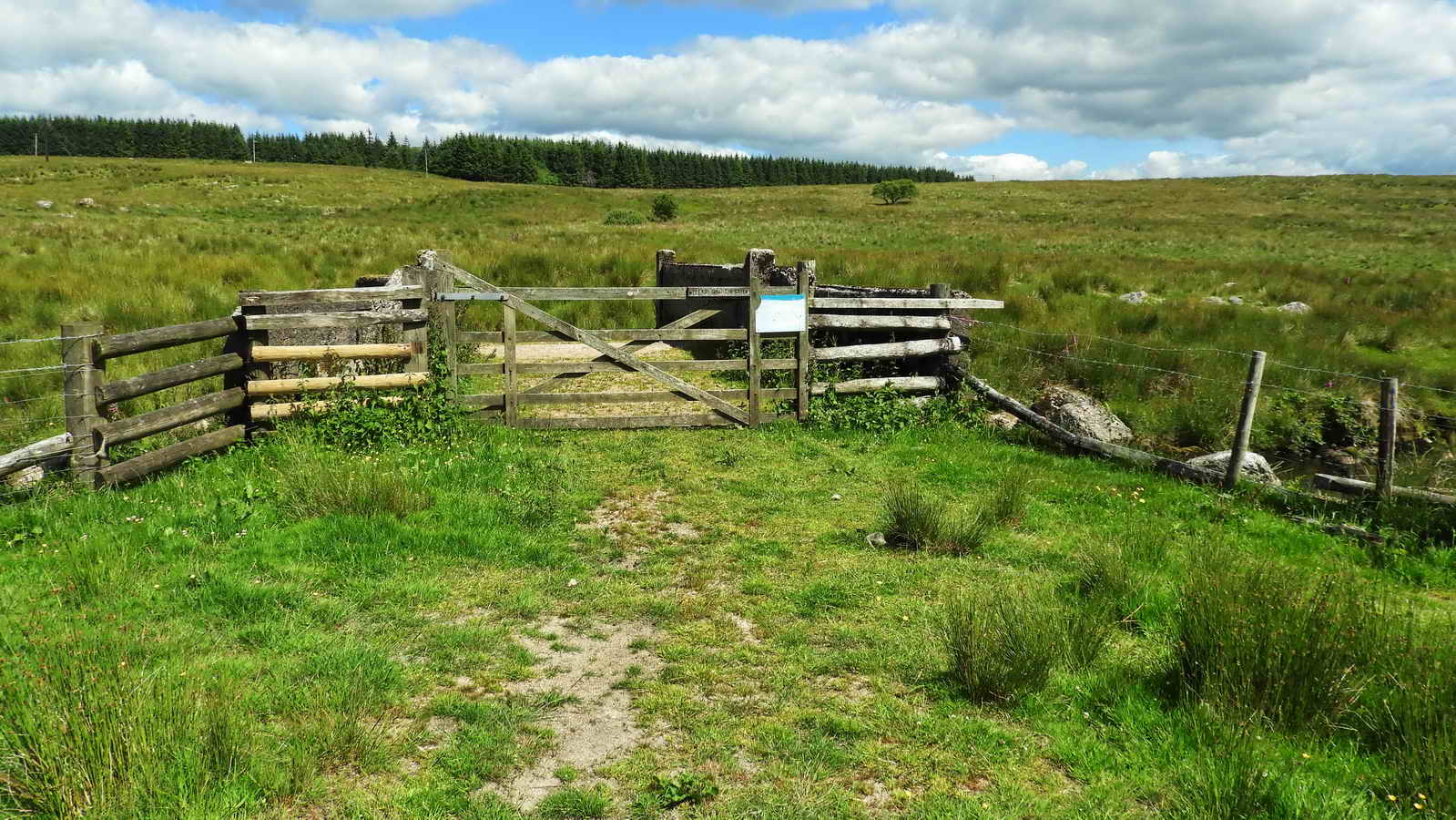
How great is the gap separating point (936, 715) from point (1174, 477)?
5643 millimetres

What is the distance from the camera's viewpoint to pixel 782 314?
33.6 ft

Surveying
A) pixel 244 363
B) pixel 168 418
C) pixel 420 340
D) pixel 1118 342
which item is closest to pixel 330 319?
pixel 244 363

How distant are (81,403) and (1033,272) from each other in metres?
20.0

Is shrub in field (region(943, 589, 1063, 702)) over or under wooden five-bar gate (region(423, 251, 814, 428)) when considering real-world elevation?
under

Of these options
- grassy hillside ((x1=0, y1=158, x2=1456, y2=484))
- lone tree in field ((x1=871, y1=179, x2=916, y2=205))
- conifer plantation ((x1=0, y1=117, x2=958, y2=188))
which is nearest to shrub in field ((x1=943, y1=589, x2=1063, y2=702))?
grassy hillside ((x1=0, y1=158, x2=1456, y2=484))

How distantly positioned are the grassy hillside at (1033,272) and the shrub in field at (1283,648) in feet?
17.8

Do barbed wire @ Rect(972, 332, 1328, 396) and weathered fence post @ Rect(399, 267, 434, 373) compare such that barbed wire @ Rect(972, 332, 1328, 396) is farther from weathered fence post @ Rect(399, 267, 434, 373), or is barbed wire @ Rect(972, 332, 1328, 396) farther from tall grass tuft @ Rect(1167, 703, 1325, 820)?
weathered fence post @ Rect(399, 267, 434, 373)

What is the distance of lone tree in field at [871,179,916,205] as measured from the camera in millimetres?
75875

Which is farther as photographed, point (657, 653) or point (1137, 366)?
point (1137, 366)

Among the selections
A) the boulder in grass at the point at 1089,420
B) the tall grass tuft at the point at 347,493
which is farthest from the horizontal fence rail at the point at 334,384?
the boulder in grass at the point at 1089,420

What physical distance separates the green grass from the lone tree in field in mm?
71674

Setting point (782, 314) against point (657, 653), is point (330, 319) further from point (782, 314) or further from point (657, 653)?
point (657, 653)

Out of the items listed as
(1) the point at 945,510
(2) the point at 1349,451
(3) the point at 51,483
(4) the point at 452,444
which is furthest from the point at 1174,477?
(3) the point at 51,483

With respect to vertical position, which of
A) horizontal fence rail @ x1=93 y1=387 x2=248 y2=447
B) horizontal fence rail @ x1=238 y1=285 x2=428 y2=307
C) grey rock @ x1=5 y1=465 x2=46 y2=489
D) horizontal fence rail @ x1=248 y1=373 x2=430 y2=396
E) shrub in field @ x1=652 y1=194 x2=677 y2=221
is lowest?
grey rock @ x1=5 y1=465 x2=46 y2=489
